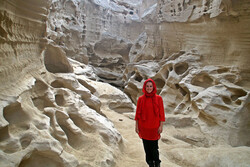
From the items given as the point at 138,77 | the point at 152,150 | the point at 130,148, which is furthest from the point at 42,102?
the point at 138,77

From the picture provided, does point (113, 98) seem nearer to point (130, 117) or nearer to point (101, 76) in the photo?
point (130, 117)

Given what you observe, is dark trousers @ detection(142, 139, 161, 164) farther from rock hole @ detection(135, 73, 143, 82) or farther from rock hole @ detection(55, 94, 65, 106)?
rock hole @ detection(135, 73, 143, 82)

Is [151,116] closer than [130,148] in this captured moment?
Yes

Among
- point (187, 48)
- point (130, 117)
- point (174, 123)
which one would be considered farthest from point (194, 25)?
point (130, 117)

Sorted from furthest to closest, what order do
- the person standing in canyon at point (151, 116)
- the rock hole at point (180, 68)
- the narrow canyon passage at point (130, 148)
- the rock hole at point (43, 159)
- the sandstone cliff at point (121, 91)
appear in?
the rock hole at point (180, 68)
the narrow canyon passage at point (130, 148)
the person standing in canyon at point (151, 116)
the sandstone cliff at point (121, 91)
the rock hole at point (43, 159)

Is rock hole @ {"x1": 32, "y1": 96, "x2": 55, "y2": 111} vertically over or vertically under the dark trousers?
over

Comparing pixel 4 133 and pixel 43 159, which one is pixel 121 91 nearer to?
pixel 43 159

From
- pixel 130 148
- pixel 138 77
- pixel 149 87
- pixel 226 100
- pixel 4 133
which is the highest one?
pixel 149 87

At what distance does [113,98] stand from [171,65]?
322 centimetres

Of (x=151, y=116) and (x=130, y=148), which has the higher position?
(x=151, y=116)

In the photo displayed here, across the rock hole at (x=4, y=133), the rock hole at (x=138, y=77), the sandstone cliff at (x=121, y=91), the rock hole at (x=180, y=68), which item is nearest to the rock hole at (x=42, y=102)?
the sandstone cliff at (x=121, y=91)

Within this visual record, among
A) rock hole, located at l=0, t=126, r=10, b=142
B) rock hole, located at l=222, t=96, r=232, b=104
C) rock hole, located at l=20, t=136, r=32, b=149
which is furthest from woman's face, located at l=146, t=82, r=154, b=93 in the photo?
rock hole, located at l=222, t=96, r=232, b=104

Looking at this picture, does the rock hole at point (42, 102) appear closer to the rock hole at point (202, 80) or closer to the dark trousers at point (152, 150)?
the dark trousers at point (152, 150)

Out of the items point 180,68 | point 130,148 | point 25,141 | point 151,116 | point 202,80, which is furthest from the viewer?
point 180,68
